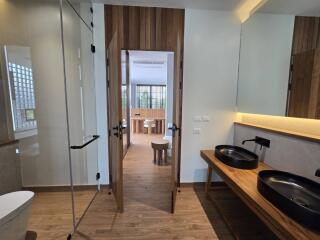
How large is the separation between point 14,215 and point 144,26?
2.65 metres

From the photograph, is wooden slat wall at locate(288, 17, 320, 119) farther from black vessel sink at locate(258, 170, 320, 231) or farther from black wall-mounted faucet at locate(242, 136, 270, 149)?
black vessel sink at locate(258, 170, 320, 231)

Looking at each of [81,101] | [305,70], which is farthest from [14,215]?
[305,70]

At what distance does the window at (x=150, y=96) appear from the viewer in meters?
9.74

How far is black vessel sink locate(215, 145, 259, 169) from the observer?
1.86 meters

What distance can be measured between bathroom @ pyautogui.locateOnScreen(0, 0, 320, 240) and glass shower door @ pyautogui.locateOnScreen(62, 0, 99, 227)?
0.02m

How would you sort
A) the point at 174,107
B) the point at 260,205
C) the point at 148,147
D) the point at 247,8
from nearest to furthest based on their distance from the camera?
the point at 260,205 < the point at 174,107 < the point at 247,8 < the point at 148,147

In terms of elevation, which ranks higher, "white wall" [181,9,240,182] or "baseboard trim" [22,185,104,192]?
"white wall" [181,9,240,182]

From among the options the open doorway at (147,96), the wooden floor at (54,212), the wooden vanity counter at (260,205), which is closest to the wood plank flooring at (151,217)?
the wooden floor at (54,212)

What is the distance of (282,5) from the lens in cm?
201

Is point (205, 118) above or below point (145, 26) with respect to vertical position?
below

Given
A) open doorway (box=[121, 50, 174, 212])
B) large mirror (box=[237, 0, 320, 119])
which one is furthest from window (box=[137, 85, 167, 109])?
large mirror (box=[237, 0, 320, 119])

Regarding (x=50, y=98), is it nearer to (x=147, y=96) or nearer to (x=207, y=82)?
(x=207, y=82)

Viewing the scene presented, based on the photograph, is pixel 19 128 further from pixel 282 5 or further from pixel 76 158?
pixel 282 5

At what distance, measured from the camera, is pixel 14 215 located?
1415 millimetres
